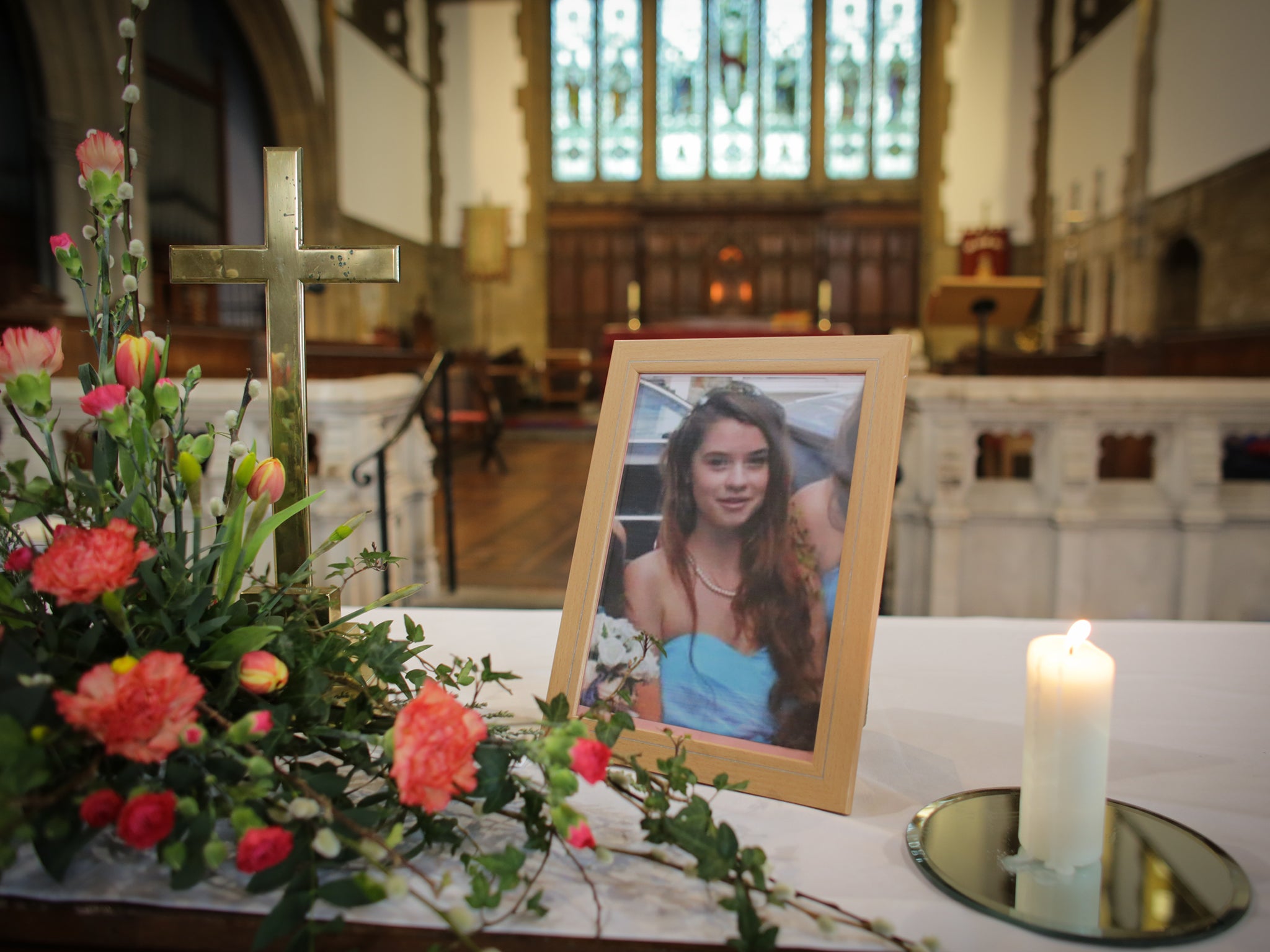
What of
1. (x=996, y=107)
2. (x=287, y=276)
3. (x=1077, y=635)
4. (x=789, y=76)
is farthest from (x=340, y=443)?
(x=996, y=107)

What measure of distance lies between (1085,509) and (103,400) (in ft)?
10.3

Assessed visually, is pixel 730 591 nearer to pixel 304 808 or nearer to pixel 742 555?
pixel 742 555

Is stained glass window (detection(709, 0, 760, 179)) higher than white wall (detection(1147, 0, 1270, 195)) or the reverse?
higher

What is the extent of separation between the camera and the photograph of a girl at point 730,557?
0.73 m

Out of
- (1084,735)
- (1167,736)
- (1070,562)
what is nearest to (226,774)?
(1084,735)

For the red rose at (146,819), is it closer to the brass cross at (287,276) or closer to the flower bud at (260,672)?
the flower bud at (260,672)

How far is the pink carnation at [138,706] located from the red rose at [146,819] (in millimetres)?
23

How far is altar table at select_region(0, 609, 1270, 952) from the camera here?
57 cm

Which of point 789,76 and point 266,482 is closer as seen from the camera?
point 266,482

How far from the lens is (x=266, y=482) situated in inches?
26.1

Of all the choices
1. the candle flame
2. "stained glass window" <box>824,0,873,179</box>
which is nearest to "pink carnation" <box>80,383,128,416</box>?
the candle flame

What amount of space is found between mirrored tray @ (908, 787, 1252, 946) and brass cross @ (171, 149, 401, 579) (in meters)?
0.58

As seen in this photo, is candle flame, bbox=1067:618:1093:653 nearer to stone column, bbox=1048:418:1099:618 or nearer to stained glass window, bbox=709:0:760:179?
stone column, bbox=1048:418:1099:618

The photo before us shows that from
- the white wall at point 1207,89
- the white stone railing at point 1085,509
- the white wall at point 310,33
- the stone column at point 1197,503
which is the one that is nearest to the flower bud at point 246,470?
the white stone railing at point 1085,509
